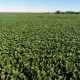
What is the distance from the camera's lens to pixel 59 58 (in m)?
8.45

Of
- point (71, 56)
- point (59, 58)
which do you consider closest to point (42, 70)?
point (59, 58)

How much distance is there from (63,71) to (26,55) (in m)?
2.20

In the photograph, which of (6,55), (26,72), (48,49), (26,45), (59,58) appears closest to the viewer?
(26,72)

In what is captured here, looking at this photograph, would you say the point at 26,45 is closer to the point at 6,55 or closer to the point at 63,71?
the point at 6,55

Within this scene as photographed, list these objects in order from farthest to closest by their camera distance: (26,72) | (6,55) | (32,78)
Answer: (6,55), (26,72), (32,78)

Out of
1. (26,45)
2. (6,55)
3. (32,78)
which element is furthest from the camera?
(26,45)

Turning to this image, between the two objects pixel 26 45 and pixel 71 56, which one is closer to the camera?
pixel 71 56

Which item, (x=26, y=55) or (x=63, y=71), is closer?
(x=63, y=71)

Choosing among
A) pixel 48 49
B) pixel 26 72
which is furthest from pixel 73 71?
pixel 48 49

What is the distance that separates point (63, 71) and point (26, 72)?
4.42 ft

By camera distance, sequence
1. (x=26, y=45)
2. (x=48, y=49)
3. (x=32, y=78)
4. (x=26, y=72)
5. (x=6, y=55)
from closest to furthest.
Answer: (x=32, y=78)
(x=26, y=72)
(x=6, y=55)
(x=48, y=49)
(x=26, y=45)

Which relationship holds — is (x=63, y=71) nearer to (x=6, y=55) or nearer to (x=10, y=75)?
(x=10, y=75)

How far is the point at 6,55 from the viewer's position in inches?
366

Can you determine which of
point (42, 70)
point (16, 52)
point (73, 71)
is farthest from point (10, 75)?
point (16, 52)
